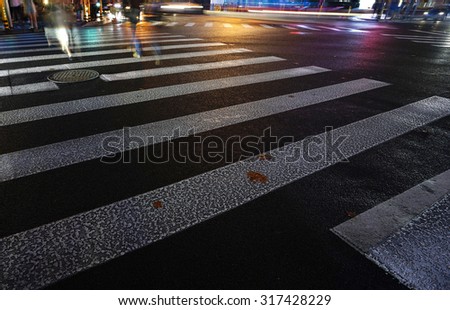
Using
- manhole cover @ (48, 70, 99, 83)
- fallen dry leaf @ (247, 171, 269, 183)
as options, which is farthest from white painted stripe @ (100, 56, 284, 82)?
fallen dry leaf @ (247, 171, 269, 183)

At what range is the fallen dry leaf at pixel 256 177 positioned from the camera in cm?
271

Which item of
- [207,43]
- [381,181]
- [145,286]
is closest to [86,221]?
[145,286]

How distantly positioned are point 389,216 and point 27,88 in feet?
18.7

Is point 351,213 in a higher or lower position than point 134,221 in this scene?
higher

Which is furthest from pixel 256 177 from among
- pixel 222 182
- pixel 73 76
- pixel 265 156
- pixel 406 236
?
pixel 73 76

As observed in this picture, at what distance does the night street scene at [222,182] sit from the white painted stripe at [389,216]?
12 mm

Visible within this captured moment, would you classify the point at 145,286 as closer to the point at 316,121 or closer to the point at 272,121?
the point at 272,121

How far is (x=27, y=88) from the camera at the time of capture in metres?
5.09

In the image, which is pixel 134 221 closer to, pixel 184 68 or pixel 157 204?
pixel 157 204

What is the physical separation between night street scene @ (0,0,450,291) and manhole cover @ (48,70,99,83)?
0.12ft

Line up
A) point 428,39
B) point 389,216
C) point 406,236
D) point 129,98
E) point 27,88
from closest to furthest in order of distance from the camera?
1. point 406,236
2. point 389,216
3. point 129,98
4. point 27,88
5. point 428,39

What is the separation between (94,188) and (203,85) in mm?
3362

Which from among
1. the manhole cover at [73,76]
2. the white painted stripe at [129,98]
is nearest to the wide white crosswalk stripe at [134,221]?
the white painted stripe at [129,98]

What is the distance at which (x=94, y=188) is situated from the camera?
253cm
